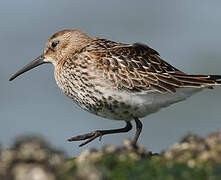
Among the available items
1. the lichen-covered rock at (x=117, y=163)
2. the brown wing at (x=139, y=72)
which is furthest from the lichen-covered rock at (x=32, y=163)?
the brown wing at (x=139, y=72)

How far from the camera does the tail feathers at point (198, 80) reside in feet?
22.9

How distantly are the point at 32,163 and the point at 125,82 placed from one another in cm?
299

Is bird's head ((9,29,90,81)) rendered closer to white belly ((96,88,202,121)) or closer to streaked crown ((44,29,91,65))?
streaked crown ((44,29,91,65))

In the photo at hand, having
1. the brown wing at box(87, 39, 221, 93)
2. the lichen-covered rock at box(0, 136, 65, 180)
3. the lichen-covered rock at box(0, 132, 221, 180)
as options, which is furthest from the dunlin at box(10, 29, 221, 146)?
the lichen-covered rock at box(0, 136, 65, 180)

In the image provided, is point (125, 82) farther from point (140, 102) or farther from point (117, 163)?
point (117, 163)

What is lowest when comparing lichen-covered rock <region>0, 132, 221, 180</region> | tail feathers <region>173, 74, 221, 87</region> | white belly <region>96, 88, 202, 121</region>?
white belly <region>96, 88, 202, 121</region>

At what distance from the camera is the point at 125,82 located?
6.83m

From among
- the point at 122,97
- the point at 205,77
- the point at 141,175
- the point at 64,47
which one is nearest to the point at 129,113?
the point at 122,97

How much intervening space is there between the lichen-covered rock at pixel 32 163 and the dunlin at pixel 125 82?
2225 mm

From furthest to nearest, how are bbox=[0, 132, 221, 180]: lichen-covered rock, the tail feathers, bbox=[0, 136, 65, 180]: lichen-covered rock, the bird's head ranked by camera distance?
the bird's head, the tail feathers, bbox=[0, 132, 221, 180]: lichen-covered rock, bbox=[0, 136, 65, 180]: lichen-covered rock

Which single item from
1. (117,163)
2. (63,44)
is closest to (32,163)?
(117,163)

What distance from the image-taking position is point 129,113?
691 cm

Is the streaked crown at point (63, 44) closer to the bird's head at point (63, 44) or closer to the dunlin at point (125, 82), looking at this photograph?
the bird's head at point (63, 44)

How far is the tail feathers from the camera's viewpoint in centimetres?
699
